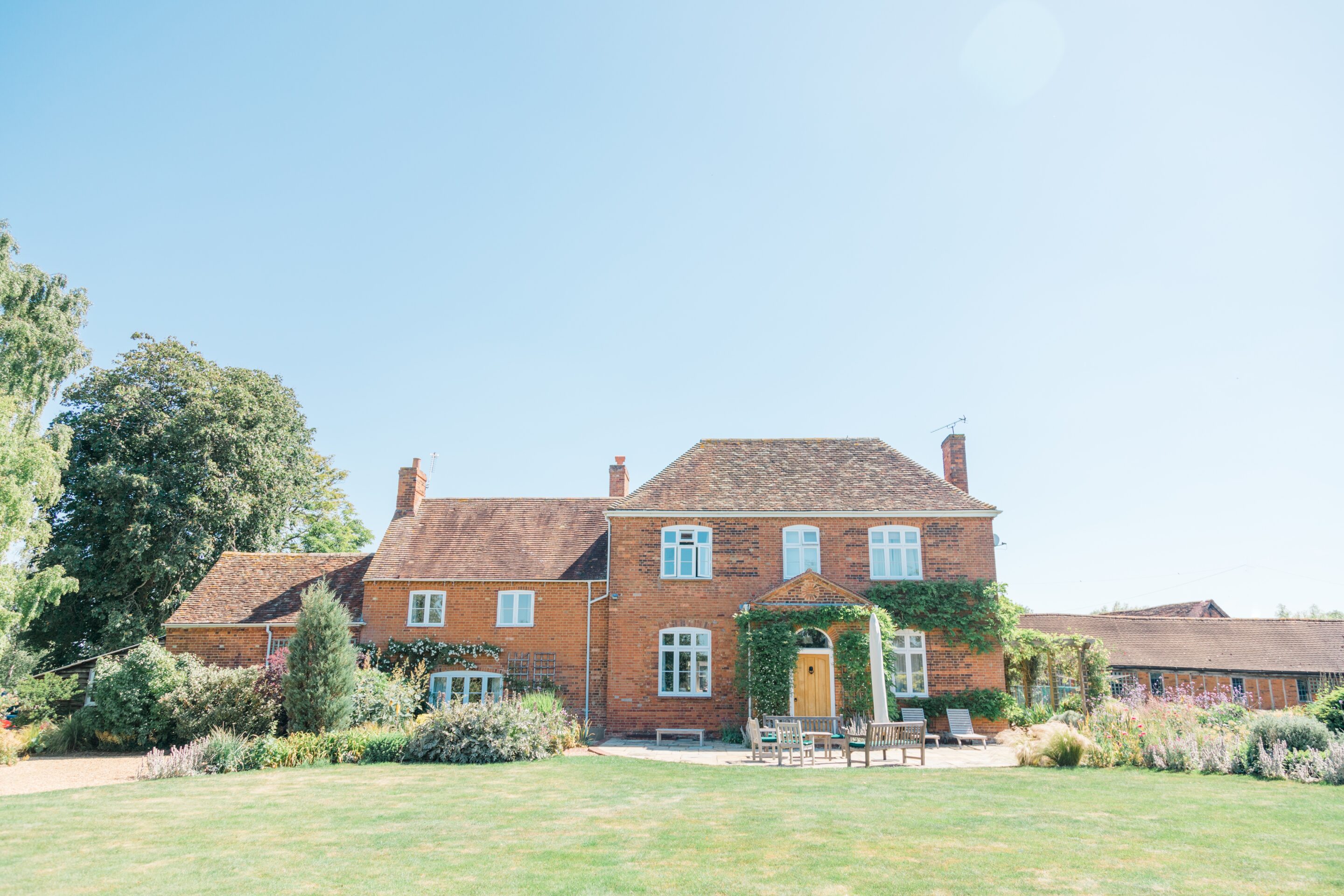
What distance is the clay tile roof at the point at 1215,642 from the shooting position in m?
31.9

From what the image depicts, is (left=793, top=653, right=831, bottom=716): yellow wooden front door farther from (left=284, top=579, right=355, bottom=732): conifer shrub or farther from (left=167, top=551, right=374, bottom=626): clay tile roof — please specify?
(left=167, top=551, right=374, bottom=626): clay tile roof

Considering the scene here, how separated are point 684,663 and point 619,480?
7.40m

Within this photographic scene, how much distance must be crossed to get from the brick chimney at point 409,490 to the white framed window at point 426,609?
12.4ft

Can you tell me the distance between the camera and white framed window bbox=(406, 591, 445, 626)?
22.9m

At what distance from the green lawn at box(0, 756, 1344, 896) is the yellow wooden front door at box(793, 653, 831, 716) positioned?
23.8 ft

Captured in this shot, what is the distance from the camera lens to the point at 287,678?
1650 cm

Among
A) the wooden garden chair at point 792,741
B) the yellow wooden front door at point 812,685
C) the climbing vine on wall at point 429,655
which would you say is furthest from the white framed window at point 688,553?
the wooden garden chair at point 792,741

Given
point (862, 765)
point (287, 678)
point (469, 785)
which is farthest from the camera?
point (287, 678)

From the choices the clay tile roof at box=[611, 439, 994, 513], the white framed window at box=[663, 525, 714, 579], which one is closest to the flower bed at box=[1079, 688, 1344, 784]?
the clay tile roof at box=[611, 439, 994, 513]

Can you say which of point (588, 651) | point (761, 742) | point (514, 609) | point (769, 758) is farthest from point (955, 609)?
point (514, 609)

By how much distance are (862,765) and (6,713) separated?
22152 mm

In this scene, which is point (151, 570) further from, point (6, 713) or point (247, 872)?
point (247, 872)

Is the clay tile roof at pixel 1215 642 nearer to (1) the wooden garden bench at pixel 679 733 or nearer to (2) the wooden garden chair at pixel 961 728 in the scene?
(2) the wooden garden chair at pixel 961 728

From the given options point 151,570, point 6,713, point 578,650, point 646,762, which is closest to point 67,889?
point 646,762
